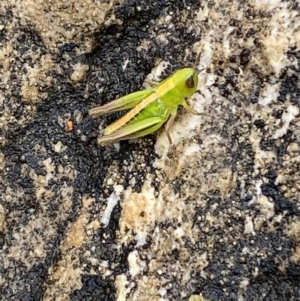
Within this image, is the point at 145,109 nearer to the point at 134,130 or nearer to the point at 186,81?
the point at 134,130

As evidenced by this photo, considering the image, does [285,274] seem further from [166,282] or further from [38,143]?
[38,143]

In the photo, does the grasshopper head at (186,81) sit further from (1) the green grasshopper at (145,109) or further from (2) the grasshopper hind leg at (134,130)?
(2) the grasshopper hind leg at (134,130)

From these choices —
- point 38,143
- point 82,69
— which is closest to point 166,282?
point 38,143

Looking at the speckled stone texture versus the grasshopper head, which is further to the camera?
the grasshopper head

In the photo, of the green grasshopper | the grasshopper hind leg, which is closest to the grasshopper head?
the green grasshopper

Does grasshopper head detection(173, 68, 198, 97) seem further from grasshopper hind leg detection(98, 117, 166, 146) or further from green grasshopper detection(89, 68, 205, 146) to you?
grasshopper hind leg detection(98, 117, 166, 146)

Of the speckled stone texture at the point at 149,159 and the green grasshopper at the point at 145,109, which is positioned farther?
the green grasshopper at the point at 145,109

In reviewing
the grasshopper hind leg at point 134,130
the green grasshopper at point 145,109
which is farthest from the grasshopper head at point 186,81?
the grasshopper hind leg at point 134,130
